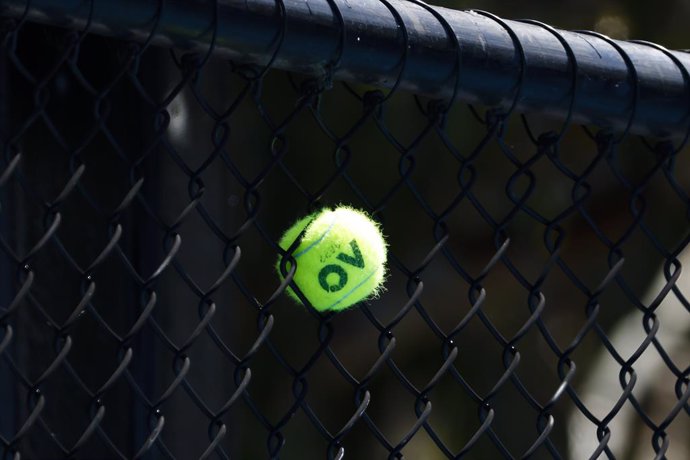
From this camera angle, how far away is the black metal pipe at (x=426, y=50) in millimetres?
1583

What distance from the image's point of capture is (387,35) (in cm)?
179

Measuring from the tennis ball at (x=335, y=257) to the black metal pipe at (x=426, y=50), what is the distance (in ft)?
0.82

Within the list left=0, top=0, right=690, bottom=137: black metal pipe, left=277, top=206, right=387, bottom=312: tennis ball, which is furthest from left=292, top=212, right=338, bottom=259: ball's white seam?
→ left=0, top=0, right=690, bottom=137: black metal pipe

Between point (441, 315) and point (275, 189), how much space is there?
3.87ft

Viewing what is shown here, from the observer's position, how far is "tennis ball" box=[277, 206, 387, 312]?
1.84 metres

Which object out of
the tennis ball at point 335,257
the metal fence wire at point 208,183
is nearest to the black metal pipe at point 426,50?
the metal fence wire at point 208,183

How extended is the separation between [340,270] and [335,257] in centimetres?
2

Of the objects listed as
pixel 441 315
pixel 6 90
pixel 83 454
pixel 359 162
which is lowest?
pixel 83 454

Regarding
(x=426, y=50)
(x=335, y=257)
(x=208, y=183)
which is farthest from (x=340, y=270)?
(x=208, y=183)

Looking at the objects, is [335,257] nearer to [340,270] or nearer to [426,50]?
[340,270]

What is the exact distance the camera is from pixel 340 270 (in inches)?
73.3

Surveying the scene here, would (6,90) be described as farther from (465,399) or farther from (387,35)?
(465,399)

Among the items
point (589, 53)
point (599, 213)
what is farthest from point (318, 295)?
point (599, 213)

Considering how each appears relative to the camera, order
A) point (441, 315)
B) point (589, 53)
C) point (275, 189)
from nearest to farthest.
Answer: point (589, 53) < point (275, 189) < point (441, 315)
